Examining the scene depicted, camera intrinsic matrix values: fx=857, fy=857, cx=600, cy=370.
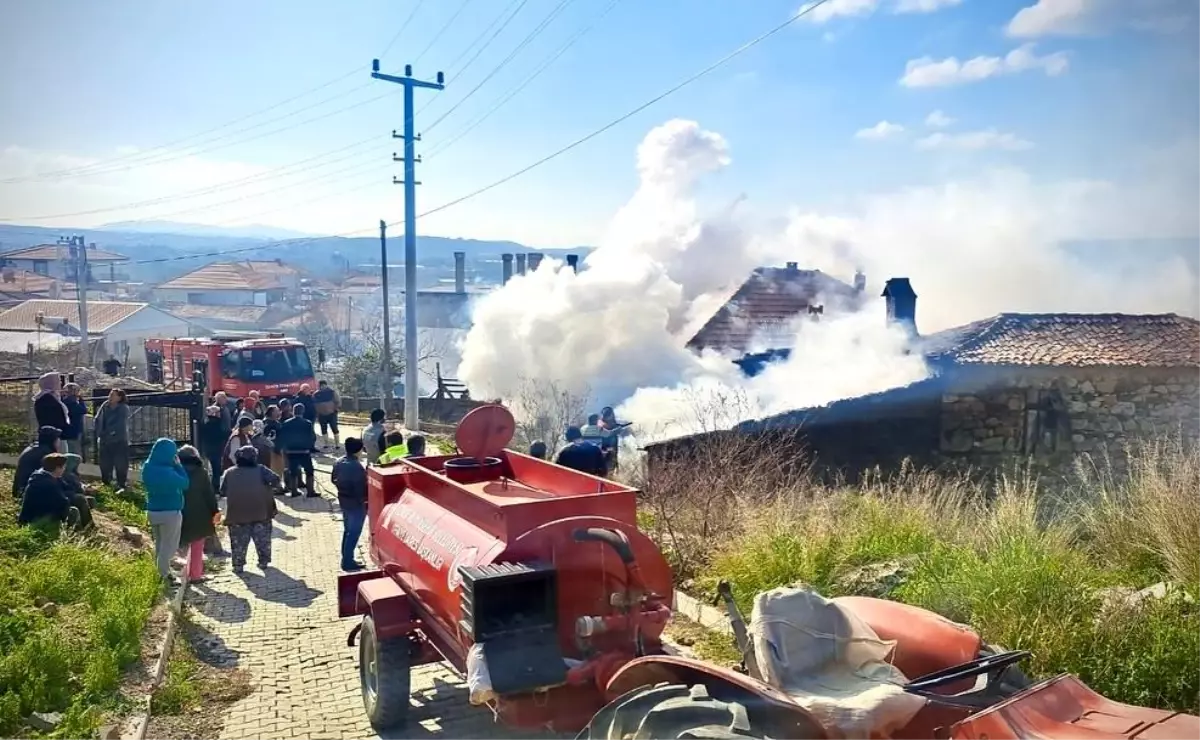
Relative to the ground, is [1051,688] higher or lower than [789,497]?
higher

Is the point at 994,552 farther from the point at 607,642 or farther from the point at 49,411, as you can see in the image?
the point at 49,411

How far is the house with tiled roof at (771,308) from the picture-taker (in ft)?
93.5

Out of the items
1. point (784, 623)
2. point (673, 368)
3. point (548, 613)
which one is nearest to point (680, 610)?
point (548, 613)

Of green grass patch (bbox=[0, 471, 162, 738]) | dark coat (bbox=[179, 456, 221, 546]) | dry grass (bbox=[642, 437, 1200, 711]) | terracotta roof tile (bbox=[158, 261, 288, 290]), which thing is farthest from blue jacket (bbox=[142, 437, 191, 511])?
terracotta roof tile (bbox=[158, 261, 288, 290])

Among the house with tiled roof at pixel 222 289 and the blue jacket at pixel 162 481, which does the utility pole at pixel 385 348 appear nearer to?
the blue jacket at pixel 162 481

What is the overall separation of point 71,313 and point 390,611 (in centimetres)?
5299

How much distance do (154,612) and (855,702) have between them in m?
6.78

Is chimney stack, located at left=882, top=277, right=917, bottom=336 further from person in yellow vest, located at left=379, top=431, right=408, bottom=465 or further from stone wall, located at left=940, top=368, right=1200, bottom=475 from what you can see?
person in yellow vest, located at left=379, top=431, right=408, bottom=465

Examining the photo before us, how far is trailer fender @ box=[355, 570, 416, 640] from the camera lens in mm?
5707

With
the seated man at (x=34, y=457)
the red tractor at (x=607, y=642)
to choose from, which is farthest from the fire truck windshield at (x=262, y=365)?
the red tractor at (x=607, y=642)

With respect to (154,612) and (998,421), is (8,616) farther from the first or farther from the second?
(998,421)

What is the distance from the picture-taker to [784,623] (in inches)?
132

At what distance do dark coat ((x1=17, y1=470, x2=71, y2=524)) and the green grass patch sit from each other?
0.51 feet

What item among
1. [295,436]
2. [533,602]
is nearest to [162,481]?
[295,436]
